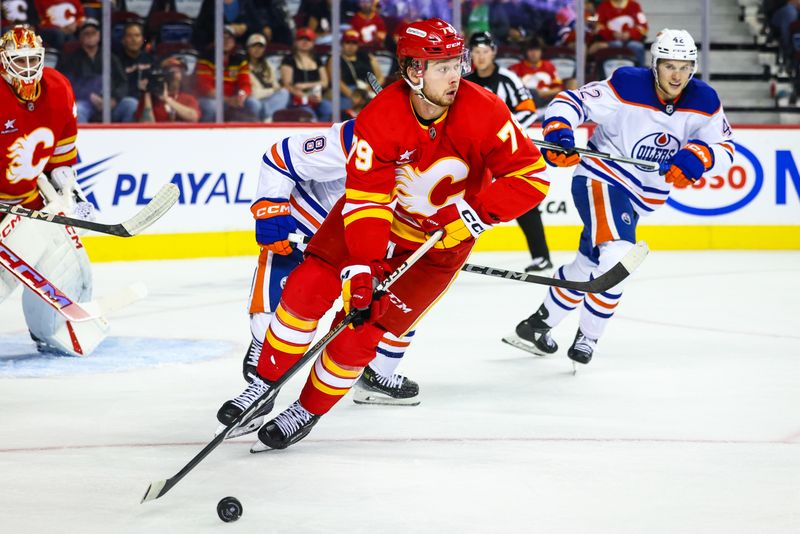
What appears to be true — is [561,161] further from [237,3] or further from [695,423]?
[237,3]

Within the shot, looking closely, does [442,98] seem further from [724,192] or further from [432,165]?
[724,192]

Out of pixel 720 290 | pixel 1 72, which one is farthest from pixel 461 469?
pixel 720 290

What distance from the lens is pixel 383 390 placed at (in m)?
3.80

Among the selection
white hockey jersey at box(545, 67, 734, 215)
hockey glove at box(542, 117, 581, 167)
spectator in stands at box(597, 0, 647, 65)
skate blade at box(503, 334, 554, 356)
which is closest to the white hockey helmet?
white hockey jersey at box(545, 67, 734, 215)

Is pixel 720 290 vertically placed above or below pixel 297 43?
below

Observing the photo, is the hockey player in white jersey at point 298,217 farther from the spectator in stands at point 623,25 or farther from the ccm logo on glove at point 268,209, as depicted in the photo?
the spectator in stands at point 623,25

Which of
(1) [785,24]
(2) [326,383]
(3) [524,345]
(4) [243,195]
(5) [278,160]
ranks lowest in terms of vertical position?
(4) [243,195]

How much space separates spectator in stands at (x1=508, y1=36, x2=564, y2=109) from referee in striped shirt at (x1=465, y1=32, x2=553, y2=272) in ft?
4.64

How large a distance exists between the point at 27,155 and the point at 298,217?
1.09 meters

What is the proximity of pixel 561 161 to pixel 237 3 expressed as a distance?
3922 millimetres

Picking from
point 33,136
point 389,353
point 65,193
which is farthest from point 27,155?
point 389,353

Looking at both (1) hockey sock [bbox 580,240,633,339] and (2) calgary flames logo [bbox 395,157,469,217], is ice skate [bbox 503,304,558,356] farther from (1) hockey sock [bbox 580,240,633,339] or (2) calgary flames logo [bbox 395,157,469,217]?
(2) calgary flames logo [bbox 395,157,469,217]

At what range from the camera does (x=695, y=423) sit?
139 inches

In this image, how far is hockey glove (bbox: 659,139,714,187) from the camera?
13.5 feet
